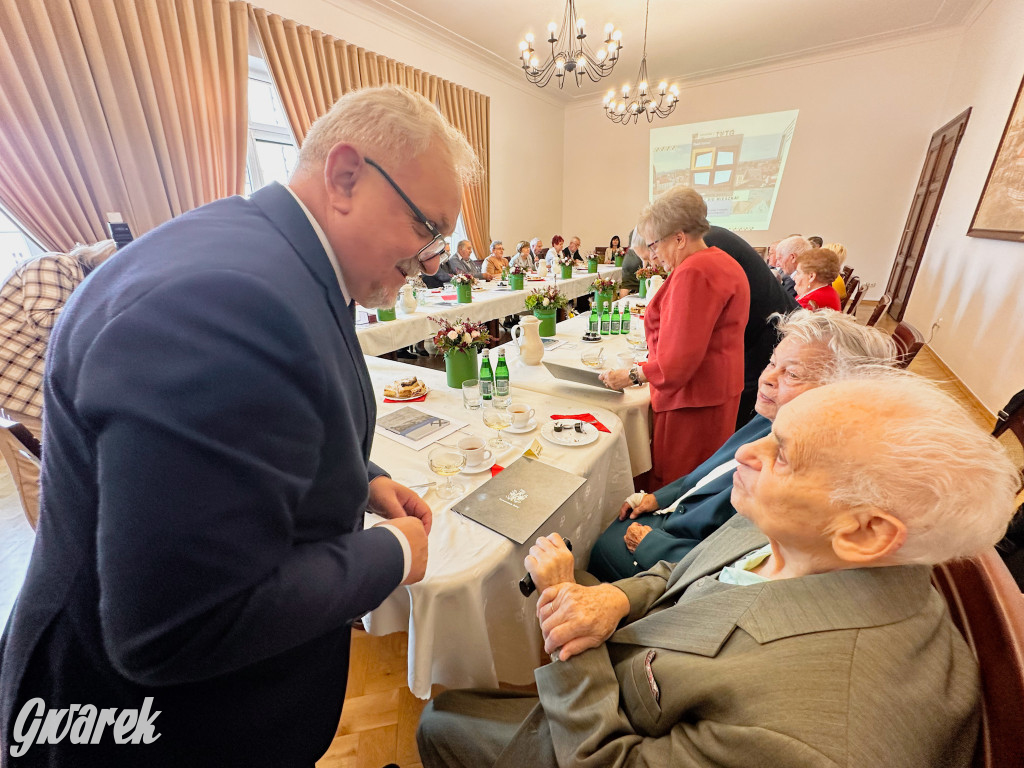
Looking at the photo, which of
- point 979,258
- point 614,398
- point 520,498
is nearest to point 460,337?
point 614,398

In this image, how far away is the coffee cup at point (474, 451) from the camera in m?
1.26

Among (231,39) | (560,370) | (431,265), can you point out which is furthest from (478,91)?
(431,265)

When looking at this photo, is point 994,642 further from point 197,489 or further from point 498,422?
point 498,422

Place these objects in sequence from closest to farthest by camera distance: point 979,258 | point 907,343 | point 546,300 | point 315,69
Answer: point 907,343
point 546,300
point 979,258
point 315,69

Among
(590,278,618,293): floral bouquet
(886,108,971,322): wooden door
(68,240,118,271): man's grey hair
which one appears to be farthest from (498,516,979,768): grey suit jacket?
(886,108,971,322): wooden door

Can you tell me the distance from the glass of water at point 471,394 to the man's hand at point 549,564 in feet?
2.57

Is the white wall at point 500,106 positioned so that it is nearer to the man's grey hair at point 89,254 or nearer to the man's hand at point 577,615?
the man's grey hair at point 89,254

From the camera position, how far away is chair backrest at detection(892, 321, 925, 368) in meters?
1.56

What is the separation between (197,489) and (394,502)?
567 mm

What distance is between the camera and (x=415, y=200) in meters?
0.69

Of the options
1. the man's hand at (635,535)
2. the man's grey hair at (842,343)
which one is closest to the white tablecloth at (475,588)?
the man's hand at (635,535)

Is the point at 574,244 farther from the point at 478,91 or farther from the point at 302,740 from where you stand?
the point at 302,740

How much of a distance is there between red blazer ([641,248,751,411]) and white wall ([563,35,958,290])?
22.1ft

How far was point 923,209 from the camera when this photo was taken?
5.76 m
